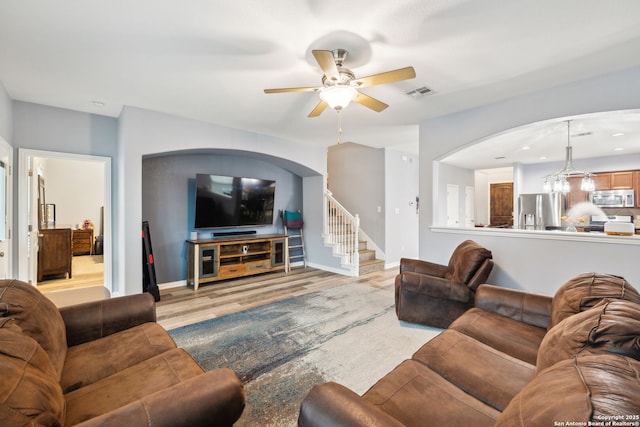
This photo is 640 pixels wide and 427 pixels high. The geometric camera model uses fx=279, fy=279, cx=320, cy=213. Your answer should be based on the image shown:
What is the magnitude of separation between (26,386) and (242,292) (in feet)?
11.7

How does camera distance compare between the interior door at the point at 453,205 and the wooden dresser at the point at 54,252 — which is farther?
the interior door at the point at 453,205

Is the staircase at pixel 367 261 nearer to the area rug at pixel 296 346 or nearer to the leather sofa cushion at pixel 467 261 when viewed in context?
the area rug at pixel 296 346

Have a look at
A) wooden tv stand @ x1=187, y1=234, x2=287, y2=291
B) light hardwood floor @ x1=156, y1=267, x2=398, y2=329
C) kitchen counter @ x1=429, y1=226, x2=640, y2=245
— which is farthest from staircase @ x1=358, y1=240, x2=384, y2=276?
kitchen counter @ x1=429, y1=226, x2=640, y2=245

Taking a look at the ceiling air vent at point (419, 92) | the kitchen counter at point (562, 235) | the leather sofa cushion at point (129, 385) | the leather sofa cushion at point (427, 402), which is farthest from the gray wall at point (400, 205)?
the leather sofa cushion at point (129, 385)

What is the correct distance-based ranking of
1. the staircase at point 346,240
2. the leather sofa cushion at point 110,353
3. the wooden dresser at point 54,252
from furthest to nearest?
the staircase at point 346,240 → the wooden dresser at point 54,252 → the leather sofa cushion at point 110,353

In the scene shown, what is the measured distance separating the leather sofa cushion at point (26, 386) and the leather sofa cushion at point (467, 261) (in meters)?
3.12

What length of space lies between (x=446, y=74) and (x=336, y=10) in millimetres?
1477

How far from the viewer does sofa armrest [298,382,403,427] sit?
3.14 feet

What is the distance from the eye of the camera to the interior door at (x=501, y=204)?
9.08 metres

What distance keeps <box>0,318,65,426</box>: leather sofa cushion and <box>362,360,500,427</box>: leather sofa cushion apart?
3.89 feet

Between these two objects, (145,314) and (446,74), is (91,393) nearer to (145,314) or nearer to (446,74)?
(145,314)

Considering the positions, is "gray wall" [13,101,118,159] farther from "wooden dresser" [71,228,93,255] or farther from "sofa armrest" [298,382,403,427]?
"wooden dresser" [71,228,93,255]

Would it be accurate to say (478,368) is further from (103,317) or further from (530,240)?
(530,240)

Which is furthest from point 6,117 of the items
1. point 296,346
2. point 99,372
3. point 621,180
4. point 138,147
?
point 621,180
